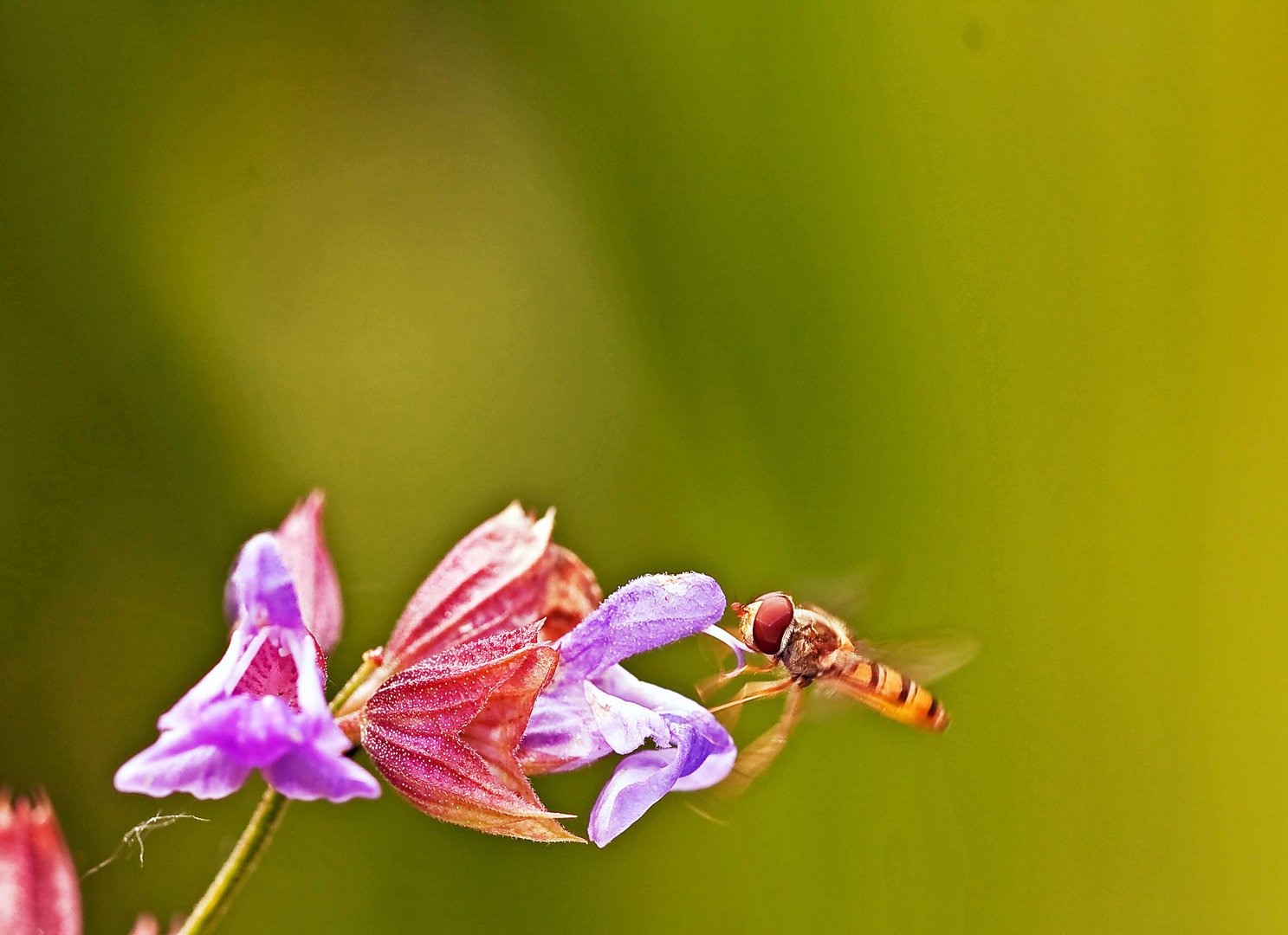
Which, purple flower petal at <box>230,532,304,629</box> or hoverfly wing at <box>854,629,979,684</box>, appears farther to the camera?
hoverfly wing at <box>854,629,979,684</box>

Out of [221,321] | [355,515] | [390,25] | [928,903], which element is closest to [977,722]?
[928,903]

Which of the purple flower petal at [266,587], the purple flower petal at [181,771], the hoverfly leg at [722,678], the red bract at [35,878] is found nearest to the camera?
the purple flower petal at [181,771]

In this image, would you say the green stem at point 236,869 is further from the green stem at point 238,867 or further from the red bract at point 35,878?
the red bract at point 35,878

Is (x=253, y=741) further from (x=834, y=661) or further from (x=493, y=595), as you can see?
(x=834, y=661)

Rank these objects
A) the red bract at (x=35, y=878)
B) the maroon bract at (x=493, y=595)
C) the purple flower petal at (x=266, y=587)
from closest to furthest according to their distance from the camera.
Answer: the purple flower petal at (x=266, y=587) < the red bract at (x=35, y=878) < the maroon bract at (x=493, y=595)

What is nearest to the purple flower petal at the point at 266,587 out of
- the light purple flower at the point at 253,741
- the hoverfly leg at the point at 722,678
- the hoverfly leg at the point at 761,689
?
the light purple flower at the point at 253,741

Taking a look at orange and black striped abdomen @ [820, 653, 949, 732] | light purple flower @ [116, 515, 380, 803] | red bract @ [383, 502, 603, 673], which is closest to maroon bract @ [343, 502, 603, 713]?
red bract @ [383, 502, 603, 673]

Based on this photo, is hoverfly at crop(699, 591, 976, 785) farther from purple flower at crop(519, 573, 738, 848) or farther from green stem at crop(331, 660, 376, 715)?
green stem at crop(331, 660, 376, 715)
